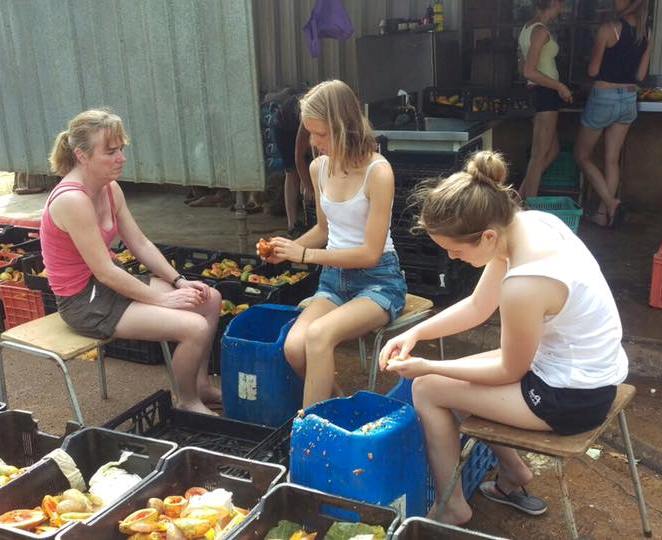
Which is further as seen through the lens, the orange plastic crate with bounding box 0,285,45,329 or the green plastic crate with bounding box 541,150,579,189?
the green plastic crate with bounding box 541,150,579,189

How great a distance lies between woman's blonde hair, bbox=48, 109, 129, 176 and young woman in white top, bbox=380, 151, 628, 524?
1657 millimetres

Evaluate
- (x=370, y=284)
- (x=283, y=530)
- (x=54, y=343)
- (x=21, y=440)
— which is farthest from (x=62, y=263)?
(x=283, y=530)

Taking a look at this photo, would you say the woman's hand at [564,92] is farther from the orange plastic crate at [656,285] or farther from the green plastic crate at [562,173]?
the orange plastic crate at [656,285]

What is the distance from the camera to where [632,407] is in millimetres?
3652

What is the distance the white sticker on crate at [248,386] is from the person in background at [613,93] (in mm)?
4359

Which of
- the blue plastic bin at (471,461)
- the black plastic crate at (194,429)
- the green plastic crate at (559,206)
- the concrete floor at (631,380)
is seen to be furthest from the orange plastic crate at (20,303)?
the green plastic crate at (559,206)

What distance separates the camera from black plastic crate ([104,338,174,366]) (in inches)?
173

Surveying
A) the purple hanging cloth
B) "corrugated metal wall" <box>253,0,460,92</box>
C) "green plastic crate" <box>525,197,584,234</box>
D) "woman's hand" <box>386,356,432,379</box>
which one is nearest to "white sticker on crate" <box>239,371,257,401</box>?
"woman's hand" <box>386,356,432,379</box>

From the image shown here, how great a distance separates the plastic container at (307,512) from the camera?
2.20m

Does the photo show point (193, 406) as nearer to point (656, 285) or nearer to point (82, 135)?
point (82, 135)

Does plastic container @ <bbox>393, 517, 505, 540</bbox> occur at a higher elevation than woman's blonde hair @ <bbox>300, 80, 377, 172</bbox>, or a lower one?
lower

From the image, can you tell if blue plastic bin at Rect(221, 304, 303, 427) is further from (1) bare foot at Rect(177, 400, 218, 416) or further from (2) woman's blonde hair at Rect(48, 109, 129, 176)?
(2) woman's blonde hair at Rect(48, 109, 129, 176)

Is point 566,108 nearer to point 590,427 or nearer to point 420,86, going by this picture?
point 420,86

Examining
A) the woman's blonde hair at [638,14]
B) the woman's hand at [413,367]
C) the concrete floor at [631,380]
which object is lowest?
the concrete floor at [631,380]
